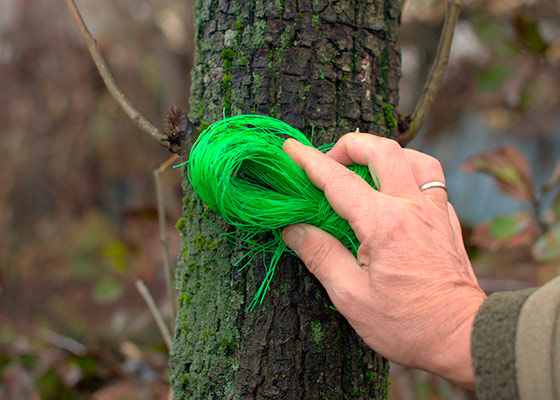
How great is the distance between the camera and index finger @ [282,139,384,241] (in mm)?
782

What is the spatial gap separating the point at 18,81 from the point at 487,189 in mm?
8051

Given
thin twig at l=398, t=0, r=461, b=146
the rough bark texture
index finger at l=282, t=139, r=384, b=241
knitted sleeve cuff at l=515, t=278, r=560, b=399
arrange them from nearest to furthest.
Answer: knitted sleeve cuff at l=515, t=278, r=560, b=399 → index finger at l=282, t=139, r=384, b=241 → the rough bark texture → thin twig at l=398, t=0, r=461, b=146

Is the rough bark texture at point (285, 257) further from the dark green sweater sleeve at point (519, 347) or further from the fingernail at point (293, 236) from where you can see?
the dark green sweater sleeve at point (519, 347)

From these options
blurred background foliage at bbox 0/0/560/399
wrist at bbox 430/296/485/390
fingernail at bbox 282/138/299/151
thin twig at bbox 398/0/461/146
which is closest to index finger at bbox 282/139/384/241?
fingernail at bbox 282/138/299/151

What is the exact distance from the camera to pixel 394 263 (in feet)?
2.45

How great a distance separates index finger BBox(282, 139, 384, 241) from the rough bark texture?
0.10m

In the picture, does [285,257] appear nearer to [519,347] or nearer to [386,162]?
[386,162]

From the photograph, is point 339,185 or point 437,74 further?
point 437,74

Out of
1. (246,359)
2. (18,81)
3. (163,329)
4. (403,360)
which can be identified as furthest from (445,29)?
(18,81)

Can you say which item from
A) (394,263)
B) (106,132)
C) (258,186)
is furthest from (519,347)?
(106,132)

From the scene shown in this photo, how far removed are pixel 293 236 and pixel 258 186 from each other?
134mm

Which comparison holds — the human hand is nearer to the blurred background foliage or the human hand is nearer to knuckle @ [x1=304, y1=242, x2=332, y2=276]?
knuckle @ [x1=304, y1=242, x2=332, y2=276]

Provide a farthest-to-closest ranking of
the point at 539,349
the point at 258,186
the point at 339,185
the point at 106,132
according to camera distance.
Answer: the point at 106,132 → the point at 258,186 → the point at 339,185 → the point at 539,349

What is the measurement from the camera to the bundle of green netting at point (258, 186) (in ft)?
2.77
